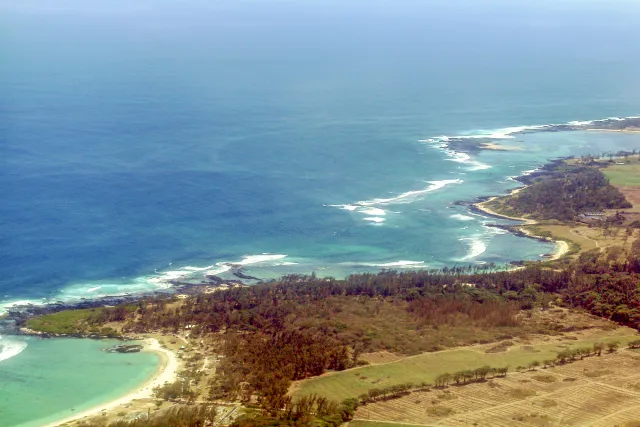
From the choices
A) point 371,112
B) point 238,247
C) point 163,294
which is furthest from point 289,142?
point 163,294

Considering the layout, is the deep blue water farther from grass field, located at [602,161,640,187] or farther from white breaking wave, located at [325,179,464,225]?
grass field, located at [602,161,640,187]

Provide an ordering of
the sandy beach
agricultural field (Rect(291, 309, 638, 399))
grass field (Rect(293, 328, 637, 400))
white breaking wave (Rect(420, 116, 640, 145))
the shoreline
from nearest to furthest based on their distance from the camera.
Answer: the sandy beach, grass field (Rect(293, 328, 637, 400)), agricultural field (Rect(291, 309, 638, 399)), the shoreline, white breaking wave (Rect(420, 116, 640, 145))

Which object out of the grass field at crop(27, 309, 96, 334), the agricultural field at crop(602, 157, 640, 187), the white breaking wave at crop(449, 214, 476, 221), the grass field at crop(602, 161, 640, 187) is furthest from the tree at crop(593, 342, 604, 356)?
the grass field at crop(602, 161, 640, 187)

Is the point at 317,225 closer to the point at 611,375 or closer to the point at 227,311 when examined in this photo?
the point at 227,311

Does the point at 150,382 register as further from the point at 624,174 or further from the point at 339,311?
the point at 624,174

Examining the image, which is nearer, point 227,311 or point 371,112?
point 227,311

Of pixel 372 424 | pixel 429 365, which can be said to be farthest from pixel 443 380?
pixel 372 424
